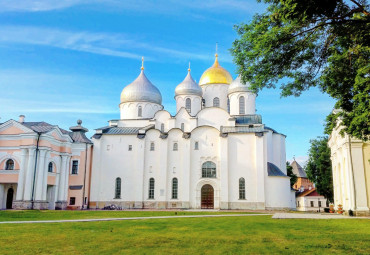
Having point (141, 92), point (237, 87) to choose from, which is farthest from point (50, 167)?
point (237, 87)

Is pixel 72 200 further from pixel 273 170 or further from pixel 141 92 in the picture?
pixel 273 170

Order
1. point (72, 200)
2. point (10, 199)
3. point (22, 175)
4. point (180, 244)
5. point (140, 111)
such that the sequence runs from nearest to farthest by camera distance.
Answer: point (180, 244) → point (22, 175) → point (10, 199) → point (72, 200) → point (140, 111)

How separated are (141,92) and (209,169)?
47.1 feet

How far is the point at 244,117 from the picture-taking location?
1687 inches

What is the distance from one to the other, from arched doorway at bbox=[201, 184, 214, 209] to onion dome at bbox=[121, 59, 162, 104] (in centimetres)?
1415

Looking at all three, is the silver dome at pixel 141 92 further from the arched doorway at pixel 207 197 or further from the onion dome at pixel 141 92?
the arched doorway at pixel 207 197

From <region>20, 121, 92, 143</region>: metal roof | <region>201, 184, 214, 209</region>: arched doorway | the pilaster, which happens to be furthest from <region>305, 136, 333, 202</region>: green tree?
the pilaster

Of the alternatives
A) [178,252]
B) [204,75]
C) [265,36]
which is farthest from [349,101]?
[204,75]

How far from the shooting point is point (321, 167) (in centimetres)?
4366

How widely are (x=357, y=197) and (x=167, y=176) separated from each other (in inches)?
796

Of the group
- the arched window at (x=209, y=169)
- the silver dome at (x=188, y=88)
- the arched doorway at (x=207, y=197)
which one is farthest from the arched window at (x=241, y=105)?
the arched doorway at (x=207, y=197)

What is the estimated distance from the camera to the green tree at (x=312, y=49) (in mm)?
10336

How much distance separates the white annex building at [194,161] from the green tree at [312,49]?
77.3 ft

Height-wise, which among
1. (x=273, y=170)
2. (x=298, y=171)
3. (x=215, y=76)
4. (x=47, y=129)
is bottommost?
(x=273, y=170)
